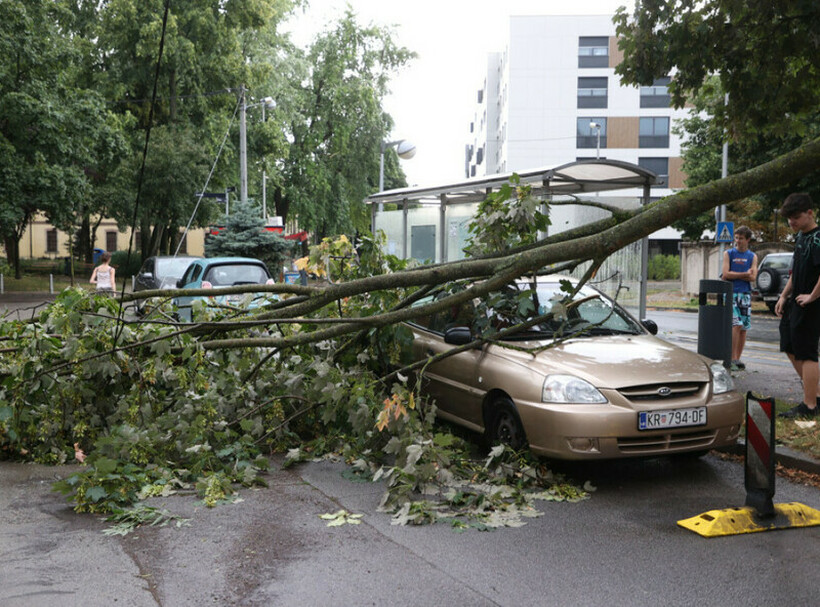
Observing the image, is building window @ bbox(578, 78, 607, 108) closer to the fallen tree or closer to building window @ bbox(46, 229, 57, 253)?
building window @ bbox(46, 229, 57, 253)

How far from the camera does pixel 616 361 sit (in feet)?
20.1

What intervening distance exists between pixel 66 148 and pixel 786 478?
27.9 meters

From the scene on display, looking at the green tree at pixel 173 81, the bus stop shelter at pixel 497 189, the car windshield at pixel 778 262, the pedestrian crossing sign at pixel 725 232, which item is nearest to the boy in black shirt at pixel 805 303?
the bus stop shelter at pixel 497 189

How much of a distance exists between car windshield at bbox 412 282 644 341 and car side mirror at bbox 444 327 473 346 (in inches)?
4.4

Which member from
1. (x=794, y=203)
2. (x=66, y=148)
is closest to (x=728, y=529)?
(x=794, y=203)

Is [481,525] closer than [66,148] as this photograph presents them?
Yes

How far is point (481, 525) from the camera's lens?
16.4 feet

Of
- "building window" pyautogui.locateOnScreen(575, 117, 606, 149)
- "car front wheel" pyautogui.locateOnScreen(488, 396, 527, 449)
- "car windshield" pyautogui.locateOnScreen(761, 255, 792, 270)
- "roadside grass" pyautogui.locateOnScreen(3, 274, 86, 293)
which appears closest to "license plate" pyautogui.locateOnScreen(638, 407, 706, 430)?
"car front wheel" pyautogui.locateOnScreen(488, 396, 527, 449)

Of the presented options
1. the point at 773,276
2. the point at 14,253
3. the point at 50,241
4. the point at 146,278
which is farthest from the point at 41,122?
the point at 50,241

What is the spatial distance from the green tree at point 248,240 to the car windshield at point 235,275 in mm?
10321

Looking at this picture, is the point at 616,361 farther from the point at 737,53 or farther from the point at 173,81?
the point at 173,81

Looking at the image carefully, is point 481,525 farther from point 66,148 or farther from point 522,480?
point 66,148

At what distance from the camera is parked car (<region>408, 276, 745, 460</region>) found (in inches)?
222

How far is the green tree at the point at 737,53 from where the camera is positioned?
8750 millimetres
